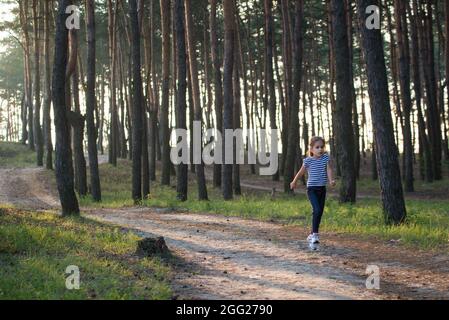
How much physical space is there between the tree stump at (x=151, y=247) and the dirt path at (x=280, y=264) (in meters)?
0.37

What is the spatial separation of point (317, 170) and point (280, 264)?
193cm

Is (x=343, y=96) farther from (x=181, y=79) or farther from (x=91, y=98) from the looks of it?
(x=91, y=98)

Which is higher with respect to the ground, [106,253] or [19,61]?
[19,61]

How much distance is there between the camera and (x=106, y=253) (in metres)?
9.28

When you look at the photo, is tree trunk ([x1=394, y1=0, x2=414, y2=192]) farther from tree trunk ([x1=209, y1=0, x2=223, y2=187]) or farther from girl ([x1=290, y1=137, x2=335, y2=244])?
girl ([x1=290, y1=137, x2=335, y2=244])

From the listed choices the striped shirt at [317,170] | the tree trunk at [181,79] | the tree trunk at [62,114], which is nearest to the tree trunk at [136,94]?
the tree trunk at [181,79]

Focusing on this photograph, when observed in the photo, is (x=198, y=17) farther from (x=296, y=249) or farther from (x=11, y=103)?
(x=11, y=103)

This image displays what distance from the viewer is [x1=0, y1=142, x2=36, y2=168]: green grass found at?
37419mm

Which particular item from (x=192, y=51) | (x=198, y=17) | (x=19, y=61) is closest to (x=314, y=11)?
(x=198, y=17)

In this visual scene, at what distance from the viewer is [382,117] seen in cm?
1202

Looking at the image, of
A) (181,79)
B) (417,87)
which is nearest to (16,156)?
(181,79)

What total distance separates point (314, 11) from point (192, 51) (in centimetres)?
1335

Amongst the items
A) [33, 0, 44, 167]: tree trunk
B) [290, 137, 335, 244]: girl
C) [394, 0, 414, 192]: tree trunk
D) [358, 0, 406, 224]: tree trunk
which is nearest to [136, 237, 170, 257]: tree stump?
[290, 137, 335, 244]: girl

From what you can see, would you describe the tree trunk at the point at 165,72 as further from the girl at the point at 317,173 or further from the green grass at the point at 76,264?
the girl at the point at 317,173
